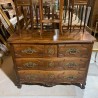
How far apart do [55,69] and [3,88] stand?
0.81 metres

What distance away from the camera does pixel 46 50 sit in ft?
4.70

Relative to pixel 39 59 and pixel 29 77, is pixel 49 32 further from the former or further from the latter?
pixel 29 77

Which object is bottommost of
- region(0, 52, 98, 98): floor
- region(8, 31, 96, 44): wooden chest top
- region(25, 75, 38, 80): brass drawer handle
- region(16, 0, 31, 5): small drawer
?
region(0, 52, 98, 98): floor

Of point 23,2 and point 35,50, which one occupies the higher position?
point 23,2

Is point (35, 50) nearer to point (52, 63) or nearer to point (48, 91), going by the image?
point (52, 63)

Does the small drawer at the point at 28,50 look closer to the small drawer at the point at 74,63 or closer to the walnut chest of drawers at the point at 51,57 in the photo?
the walnut chest of drawers at the point at 51,57

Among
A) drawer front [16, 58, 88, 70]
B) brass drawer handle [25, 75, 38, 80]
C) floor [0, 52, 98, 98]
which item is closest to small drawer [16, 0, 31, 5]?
drawer front [16, 58, 88, 70]

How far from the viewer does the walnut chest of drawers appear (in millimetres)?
1378

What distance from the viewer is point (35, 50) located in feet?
4.72

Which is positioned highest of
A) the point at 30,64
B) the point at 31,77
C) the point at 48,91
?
the point at 30,64

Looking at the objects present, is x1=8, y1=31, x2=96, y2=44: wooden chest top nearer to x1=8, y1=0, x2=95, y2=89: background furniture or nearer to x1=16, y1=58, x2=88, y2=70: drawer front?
x1=8, y1=0, x2=95, y2=89: background furniture

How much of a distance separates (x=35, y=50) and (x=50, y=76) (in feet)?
1.39

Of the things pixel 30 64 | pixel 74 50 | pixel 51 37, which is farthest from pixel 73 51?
pixel 30 64

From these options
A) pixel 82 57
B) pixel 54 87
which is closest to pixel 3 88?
pixel 54 87
